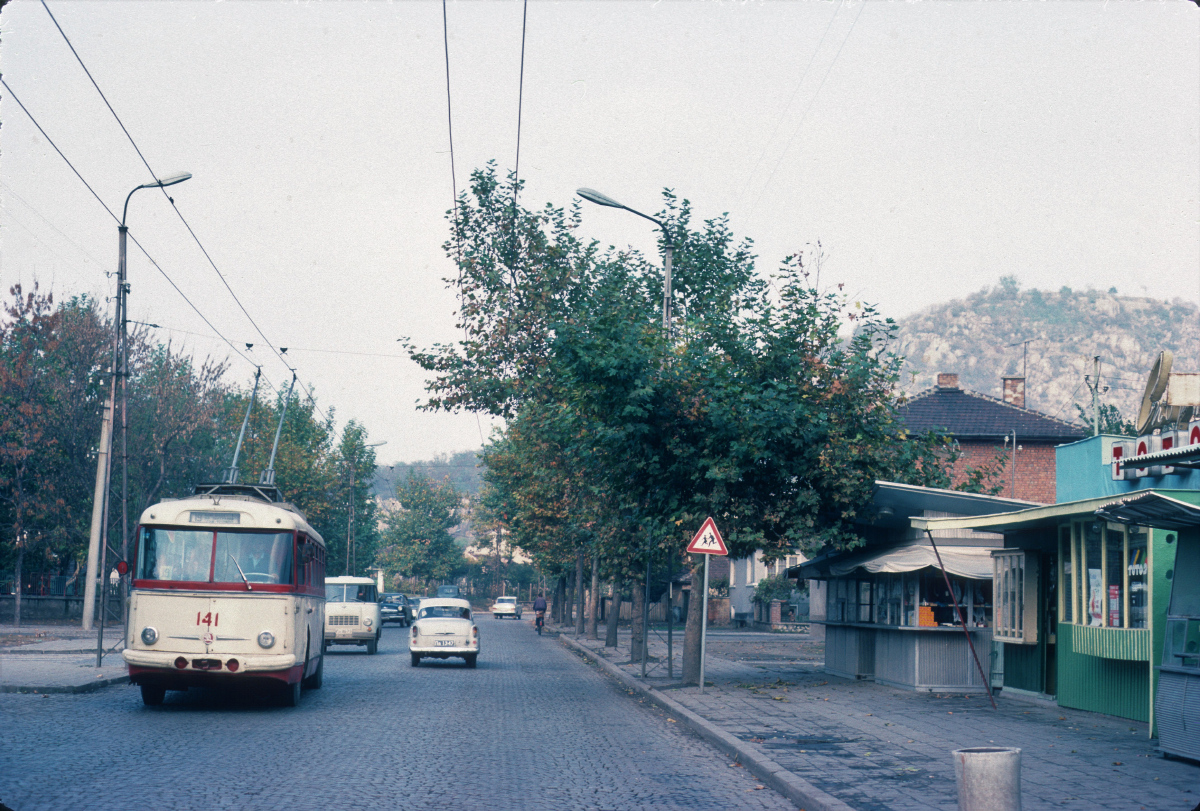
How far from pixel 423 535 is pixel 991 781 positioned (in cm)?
11171

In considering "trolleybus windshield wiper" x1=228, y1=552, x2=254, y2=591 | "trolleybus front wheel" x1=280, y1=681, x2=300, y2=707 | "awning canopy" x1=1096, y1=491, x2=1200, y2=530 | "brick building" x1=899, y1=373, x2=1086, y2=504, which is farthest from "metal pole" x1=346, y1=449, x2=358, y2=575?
"awning canopy" x1=1096, y1=491, x2=1200, y2=530

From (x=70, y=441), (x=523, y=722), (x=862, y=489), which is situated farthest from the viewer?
(x=70, y=441)

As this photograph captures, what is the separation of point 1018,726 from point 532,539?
3755cm

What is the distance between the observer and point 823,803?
8.60 metres

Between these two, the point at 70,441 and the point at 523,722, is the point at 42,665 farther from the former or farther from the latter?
the point at 70,441

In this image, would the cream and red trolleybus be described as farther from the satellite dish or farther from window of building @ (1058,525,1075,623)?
the satellite dish

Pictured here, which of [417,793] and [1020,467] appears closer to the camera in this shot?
[417,793]

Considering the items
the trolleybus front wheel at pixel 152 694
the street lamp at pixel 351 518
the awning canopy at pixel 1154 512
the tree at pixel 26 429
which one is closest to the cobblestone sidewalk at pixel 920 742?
the awning canopy at pixel 1154 512

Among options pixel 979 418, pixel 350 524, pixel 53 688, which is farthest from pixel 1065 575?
pixel 350 524

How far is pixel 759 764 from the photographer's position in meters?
10.9

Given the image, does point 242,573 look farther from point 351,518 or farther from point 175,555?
point 351,518

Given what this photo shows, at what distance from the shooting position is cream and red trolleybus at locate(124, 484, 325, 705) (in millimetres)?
15664

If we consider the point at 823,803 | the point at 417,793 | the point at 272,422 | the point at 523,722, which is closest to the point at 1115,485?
the point at 523,722

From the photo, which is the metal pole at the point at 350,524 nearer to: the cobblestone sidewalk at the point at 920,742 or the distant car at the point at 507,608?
the distant car at the point at 507,608
